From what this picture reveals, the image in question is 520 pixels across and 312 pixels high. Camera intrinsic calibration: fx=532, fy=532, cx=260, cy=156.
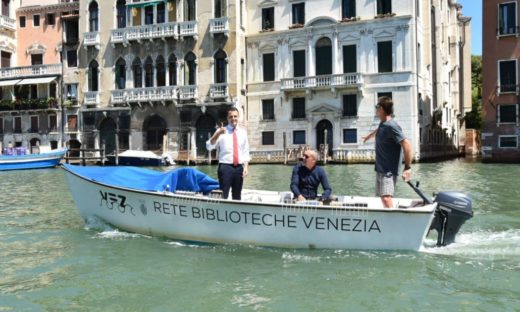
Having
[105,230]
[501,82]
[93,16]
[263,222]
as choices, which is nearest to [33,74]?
[93,16]

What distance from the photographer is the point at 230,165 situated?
684 centimetres

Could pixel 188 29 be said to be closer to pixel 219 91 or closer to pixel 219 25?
pixel 219 25

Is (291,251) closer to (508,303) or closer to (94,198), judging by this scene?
(508,303)

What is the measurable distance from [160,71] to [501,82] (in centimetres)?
1835

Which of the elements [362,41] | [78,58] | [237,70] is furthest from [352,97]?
Answer: [78,58]

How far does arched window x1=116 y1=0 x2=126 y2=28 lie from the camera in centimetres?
3181

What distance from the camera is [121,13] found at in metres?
31.9

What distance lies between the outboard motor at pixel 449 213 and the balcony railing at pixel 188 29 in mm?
25728

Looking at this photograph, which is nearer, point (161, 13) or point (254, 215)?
point (254, 215)

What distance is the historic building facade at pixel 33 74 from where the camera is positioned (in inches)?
1298

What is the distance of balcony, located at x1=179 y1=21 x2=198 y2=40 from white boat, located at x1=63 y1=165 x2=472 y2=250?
23131 millimetres

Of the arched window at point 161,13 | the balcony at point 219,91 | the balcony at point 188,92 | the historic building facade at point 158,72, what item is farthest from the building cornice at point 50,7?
the balcony at point 219,91

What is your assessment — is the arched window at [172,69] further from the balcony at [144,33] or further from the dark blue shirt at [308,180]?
the dark blue shirt at [308,180]

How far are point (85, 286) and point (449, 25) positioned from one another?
3735 centimetres
